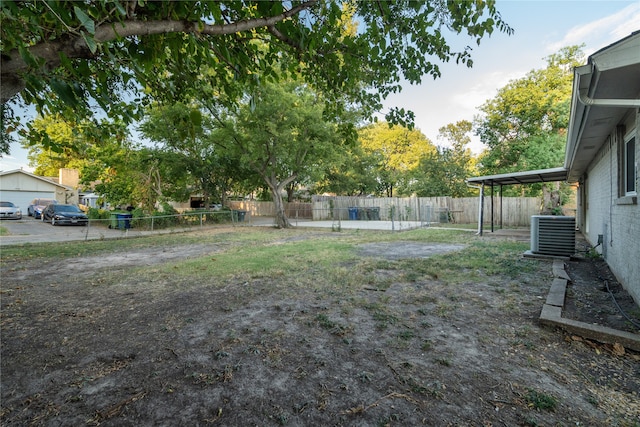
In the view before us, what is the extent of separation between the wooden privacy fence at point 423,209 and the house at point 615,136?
7.96 m

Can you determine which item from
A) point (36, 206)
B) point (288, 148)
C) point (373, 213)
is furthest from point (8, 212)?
point (373, 213)

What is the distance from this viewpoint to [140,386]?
223 centimetres

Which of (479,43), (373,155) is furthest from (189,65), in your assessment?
(373,155)

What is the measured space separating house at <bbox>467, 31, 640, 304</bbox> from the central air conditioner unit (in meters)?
0.57

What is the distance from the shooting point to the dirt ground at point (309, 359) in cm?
196

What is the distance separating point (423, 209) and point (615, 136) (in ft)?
47.4

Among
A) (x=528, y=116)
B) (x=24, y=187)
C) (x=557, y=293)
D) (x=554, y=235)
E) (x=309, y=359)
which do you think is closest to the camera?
(x=309, y=359)

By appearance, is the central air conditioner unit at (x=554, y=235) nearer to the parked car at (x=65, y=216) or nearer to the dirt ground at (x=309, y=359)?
the dirt ground at (x=309, y=359)

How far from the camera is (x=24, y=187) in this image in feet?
89.0

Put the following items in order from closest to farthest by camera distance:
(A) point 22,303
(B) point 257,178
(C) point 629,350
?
(C) point 629,350 → (A) point 22,303 → (B) point 257,178

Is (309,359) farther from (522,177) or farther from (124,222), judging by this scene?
(124,222)

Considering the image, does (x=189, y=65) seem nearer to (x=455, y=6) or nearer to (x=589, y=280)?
(x=455, y=6)

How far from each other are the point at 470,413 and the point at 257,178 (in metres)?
21.7

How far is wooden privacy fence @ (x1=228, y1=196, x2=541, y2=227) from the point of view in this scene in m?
17.8
